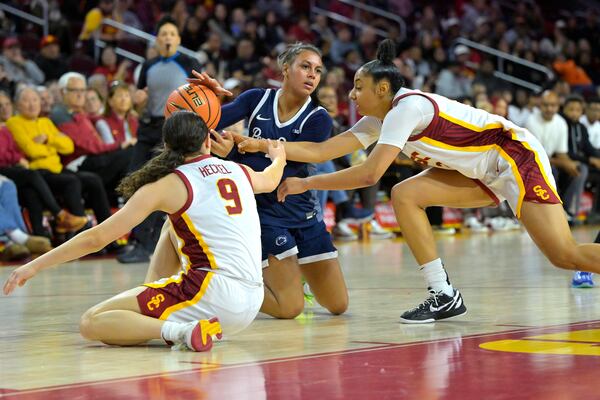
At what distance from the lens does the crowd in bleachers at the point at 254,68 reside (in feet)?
37.9

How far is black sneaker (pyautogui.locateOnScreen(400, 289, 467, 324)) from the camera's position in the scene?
583cm

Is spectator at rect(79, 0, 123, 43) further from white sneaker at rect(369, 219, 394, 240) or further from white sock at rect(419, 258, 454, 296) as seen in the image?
white sock at rect(419, 258, 454, 296)

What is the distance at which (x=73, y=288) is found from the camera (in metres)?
8.22

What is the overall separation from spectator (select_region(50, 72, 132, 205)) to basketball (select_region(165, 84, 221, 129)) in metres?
5.73

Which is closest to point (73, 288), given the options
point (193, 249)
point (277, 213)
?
point (277, 213)

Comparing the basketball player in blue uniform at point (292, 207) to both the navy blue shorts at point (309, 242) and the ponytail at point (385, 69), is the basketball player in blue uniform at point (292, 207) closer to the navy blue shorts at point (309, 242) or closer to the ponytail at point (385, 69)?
the navy blue shorts at point (309, 242)

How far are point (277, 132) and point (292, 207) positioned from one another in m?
0.47

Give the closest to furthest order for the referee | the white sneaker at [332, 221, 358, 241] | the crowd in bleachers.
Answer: the referee, the crowd in bleachers, the white sneaker at [332, 221, 358, 241]

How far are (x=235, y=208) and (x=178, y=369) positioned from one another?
3.12 feet

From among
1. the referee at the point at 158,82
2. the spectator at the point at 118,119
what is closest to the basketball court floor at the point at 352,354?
the referee at the point at 158,82

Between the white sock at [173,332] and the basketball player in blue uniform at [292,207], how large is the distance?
1380 millimetres

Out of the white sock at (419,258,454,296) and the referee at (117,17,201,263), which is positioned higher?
the referee at (117,17,201,263)

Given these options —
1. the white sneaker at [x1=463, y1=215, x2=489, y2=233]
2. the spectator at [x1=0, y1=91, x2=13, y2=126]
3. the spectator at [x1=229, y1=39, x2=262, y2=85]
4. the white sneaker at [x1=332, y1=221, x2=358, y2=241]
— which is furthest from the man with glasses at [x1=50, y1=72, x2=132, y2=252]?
the white sneaker at [x1=463, y1=215, x2=489, y2=233]

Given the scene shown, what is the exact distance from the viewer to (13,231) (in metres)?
10.9
